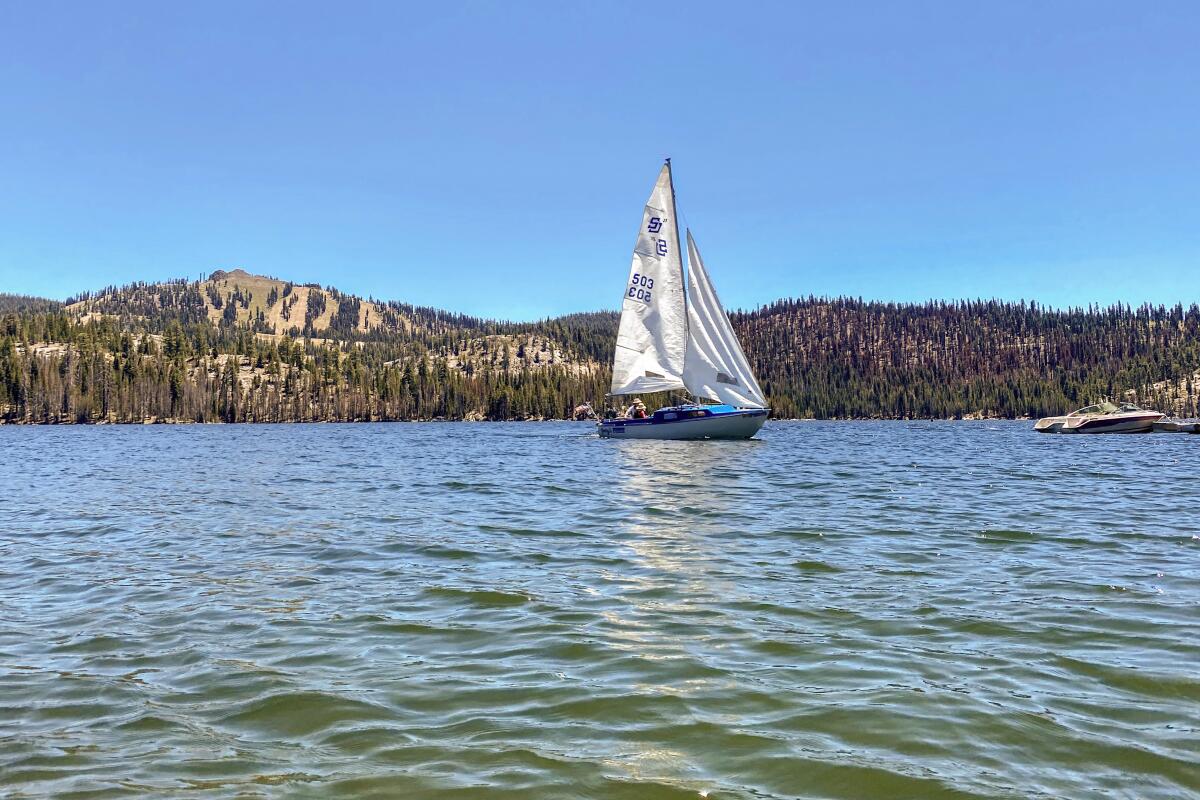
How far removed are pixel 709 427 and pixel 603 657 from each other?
2146 inches

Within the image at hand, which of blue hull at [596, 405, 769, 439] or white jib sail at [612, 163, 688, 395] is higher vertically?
white jib sail at [612, 163, 688, 395]

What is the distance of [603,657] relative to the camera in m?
8.79

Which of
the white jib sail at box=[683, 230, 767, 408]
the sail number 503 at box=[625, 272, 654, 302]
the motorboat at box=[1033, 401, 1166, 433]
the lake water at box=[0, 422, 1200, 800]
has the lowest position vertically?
the lake water at box=[0, 422, 1200, 800]

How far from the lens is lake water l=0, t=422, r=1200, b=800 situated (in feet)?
19.4

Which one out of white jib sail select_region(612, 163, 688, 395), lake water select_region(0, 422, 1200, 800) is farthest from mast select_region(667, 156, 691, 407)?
Result: lake water select_region(0, 422, 1200, 800)

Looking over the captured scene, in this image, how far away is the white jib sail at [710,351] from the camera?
60.0 m

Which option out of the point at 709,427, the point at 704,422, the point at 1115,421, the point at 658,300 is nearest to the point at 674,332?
the point at 658,300

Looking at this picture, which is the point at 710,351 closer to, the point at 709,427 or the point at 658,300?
the point at 658,300

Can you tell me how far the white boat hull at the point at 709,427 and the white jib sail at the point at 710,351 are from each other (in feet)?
4.47

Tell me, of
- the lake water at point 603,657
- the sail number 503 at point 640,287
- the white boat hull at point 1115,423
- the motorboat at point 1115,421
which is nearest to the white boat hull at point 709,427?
the sail number 503 at point 640,287

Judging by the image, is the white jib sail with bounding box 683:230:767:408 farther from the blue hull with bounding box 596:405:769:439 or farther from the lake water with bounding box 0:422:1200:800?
the lake water with bounding box 0:422:1200:800

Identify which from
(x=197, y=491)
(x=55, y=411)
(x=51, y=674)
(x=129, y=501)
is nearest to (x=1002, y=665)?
(x=51, y=674)

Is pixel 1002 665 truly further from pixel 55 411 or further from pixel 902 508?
pixel 55 411

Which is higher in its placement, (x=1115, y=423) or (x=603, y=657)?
(x=1115, y=423)
